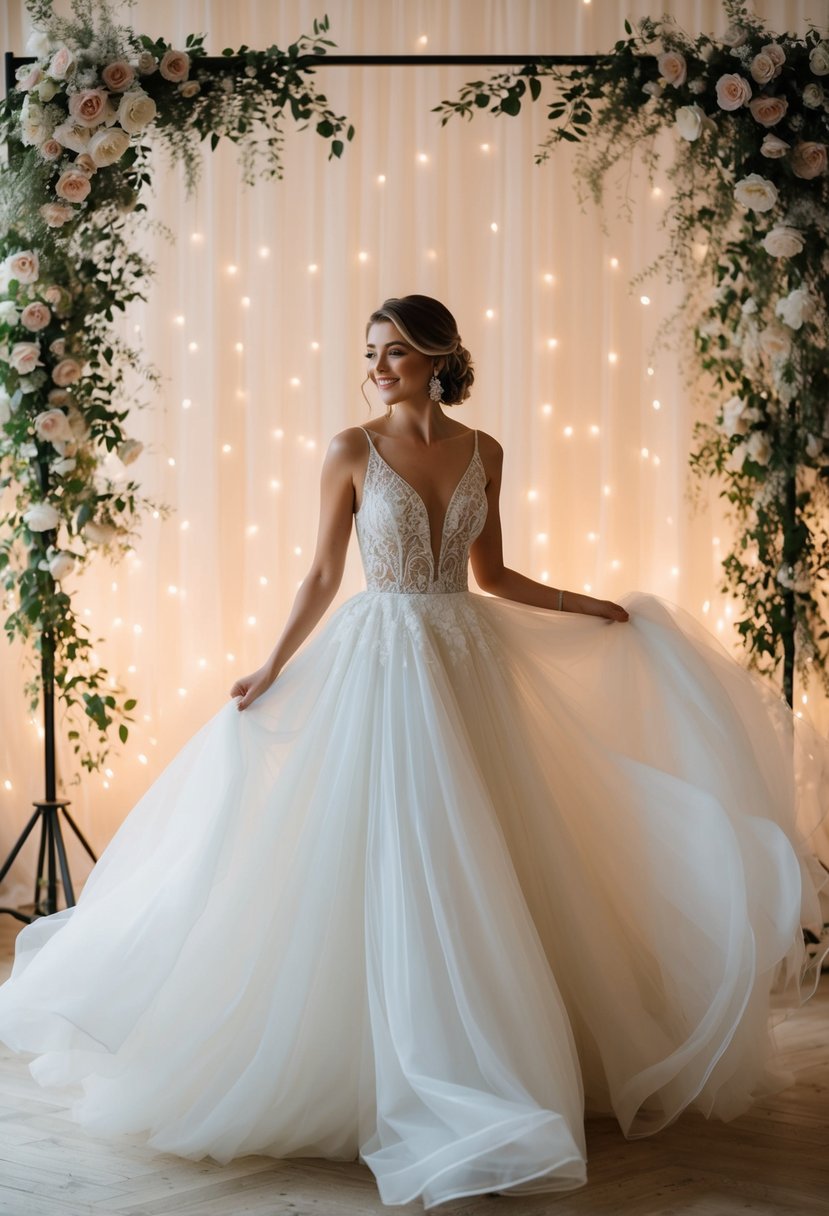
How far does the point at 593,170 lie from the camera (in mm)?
4145

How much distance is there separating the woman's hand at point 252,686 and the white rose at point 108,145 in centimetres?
189

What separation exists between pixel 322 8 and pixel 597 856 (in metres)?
3.43

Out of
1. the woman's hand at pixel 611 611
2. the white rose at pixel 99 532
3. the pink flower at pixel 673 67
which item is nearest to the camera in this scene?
the woman's hand at pixel 611 611

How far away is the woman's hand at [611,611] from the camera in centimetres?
322

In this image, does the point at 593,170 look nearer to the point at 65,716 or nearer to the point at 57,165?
the point at 57,165

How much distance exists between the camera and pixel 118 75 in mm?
3854

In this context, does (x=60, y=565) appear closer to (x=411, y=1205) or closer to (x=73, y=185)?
(x=73, y=185)

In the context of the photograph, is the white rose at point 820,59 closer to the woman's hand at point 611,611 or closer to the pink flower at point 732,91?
the pink flower at point 732,91

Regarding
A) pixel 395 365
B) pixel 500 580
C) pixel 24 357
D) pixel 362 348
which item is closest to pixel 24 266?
pixel 24 357

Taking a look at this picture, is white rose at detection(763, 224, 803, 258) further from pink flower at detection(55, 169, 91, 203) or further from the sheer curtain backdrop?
A: pink flower at detection(55, 169, 91, 203)

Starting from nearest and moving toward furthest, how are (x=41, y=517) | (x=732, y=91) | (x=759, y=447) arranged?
(x=732, y=91) < (x=41, y=517) < (x=759, y=447)

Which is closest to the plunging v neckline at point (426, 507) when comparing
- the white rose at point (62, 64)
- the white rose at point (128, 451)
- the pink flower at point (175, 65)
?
the white rose at point (128, 451)

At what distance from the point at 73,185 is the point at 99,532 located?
3.64 feet

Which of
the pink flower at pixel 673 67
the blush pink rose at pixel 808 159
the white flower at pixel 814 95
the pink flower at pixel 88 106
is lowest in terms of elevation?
the blush pink rose at pixel 808 159
